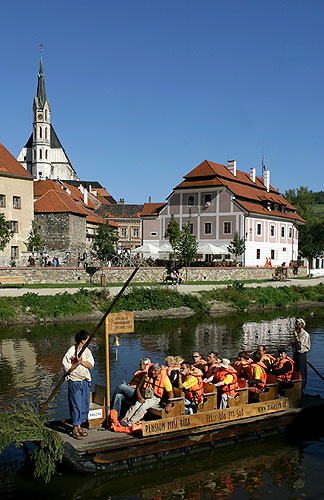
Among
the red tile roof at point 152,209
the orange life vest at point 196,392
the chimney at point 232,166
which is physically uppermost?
the chimney at point 232,166

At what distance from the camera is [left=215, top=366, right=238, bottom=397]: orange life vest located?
11.9 meters

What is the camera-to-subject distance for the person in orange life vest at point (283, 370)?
13.3m

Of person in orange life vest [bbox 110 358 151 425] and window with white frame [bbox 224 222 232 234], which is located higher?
window with white frame [bbox 224 222 232 234]

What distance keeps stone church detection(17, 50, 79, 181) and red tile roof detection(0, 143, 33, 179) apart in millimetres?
58945

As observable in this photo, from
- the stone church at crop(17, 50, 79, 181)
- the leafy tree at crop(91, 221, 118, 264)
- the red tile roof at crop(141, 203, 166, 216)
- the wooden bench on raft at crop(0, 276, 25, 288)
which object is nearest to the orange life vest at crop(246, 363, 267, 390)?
the wooden bench on raft at crop(0, 276, 25, 288)

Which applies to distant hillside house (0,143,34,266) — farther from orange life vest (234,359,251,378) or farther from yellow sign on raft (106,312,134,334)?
yellow sign on raft (106,312,134,334)

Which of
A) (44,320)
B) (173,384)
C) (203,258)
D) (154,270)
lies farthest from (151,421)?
(203,258)

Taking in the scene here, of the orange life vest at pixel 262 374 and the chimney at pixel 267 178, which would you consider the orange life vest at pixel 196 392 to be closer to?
the orange life vest at pixel 262 374

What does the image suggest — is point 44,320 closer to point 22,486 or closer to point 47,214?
point 22,486

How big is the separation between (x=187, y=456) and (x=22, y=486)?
10.8ft

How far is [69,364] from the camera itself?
1022cm

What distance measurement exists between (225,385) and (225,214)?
44.9 m

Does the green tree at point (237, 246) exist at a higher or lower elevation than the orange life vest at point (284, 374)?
higher

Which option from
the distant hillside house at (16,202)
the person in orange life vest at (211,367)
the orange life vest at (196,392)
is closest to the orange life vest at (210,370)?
the person in orange life vest at (211,367)
